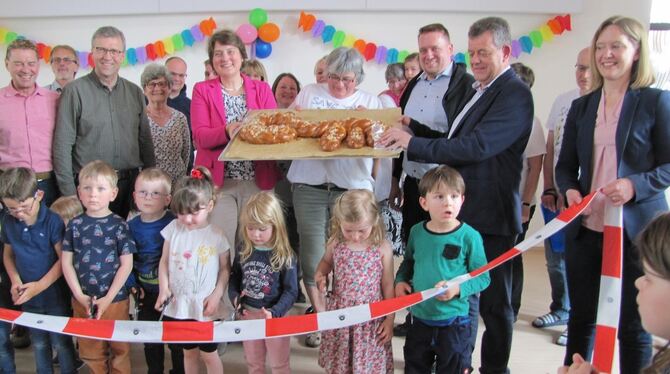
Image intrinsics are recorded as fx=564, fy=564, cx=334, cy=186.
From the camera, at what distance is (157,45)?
5.40 metres

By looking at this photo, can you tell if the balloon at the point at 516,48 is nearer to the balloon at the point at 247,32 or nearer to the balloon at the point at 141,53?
the balloon at the point at 247,32

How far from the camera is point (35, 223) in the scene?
7.93 feet

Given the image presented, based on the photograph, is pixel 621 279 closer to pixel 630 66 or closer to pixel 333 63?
pixel 630 66

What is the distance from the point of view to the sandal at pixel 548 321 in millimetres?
3525

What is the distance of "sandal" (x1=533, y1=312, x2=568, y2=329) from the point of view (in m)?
3.53

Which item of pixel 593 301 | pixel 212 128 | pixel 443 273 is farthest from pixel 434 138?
pixel 212 128

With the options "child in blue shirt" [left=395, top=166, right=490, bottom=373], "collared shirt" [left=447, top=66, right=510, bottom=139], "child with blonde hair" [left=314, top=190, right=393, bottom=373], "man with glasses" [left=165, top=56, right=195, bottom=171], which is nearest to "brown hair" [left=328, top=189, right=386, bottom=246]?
"child with blonde hair" [left=314, top=190, right=393, bottom=373]

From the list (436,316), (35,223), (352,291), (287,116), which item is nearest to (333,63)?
(287,116)

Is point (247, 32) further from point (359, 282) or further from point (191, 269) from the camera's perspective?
point (359, 282)

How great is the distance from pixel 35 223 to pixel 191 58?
341cm

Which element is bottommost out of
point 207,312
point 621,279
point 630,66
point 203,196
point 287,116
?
point 207,312

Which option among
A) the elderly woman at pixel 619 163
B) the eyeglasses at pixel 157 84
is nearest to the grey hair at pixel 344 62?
the elderly woman at pixel 619 163

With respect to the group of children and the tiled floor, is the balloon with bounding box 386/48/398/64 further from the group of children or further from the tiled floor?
the group of children

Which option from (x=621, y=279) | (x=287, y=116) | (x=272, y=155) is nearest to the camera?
(x=621, y=279)
